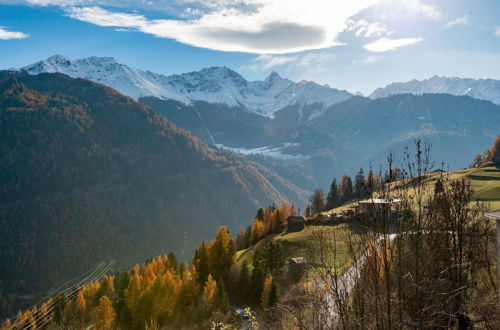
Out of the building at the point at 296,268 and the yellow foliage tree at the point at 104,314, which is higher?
the building at the point at 296,268

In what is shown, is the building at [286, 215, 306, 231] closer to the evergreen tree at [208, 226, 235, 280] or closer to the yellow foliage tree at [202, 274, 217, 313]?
the evergreen tree at [208, 226, 235, 280]

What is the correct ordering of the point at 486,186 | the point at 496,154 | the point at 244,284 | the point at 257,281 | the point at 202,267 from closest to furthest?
the point at 257,281 < the point at 244,284 < the point at 202,267 < the point at 486,186 < the point at 496,154

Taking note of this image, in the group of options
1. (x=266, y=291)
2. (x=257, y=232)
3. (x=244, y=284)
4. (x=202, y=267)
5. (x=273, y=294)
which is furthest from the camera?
(x=257, y=232)

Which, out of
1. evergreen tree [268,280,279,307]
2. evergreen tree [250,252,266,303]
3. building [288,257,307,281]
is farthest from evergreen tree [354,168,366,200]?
evergreen tree [250,252,266,303]

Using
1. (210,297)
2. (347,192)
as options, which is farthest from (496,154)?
(210,297)

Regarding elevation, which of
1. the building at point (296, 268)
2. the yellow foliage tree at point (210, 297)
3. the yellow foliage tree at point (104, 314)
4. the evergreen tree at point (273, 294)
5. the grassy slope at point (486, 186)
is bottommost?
the yellow foliage tree at point (104, 314)

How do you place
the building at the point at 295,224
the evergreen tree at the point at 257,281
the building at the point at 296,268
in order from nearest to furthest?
the building at the point at 296,268, the evergreen tree at the point at 257,281, the building at the point at 295,224

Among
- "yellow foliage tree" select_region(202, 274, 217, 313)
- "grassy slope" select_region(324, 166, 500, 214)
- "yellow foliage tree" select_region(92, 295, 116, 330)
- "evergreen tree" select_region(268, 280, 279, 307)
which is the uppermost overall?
"grassy slope" select_region(324, 166, 500, 214)

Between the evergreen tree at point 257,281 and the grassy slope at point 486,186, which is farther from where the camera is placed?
the grassy slope at point 486,186

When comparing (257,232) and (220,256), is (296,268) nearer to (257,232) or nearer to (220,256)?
(220,256)

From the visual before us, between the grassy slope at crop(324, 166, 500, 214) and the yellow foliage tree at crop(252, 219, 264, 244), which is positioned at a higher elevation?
the grassy slope at crop(324, 166, 500, 214)

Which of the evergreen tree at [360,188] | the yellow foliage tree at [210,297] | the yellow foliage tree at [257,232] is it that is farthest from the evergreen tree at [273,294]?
the yellow foliage tree at [257,232]

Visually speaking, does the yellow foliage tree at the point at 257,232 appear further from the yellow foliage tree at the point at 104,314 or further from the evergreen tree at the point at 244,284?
the yellow foliage tree at the point at 104,314

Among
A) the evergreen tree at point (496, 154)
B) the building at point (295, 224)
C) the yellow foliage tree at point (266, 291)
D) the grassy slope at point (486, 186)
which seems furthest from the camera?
the evergreen tree at point (496, 154)
